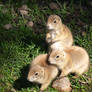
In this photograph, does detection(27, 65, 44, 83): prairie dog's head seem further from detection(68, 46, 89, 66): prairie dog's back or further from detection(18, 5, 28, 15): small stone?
detection(18, 5, 28, 15): small stone

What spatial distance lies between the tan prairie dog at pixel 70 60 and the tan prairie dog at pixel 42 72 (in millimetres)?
167

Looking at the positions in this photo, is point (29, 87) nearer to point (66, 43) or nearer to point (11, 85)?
point (11, 85)

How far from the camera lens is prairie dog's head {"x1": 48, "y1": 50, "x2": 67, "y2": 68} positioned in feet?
16.4

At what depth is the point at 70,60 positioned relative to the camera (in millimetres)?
5258

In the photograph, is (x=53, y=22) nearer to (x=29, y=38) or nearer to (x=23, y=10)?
(x=29, y=38)

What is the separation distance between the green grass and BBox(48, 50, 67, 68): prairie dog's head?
0.53m

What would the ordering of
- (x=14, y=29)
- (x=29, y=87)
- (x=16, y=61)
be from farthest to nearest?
(x=14, y=29)
(x=16, y=61)
(x=29, y=87)

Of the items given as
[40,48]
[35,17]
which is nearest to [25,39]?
[40,48]

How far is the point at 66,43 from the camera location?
19.5 feet

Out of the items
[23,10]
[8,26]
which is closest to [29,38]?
[8,26]

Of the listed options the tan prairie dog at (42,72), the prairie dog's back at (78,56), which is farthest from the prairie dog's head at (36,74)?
the prairie dog's back at (78,56)

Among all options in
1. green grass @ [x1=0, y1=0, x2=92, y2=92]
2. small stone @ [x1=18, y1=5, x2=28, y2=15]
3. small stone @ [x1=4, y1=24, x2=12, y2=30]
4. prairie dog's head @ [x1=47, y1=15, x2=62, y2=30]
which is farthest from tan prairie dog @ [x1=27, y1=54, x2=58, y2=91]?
small stone @ [x1=18, y1=5, x2=28, y2=15]

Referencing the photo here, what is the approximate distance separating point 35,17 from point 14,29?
762 millimetres

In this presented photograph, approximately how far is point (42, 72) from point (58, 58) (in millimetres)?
441
